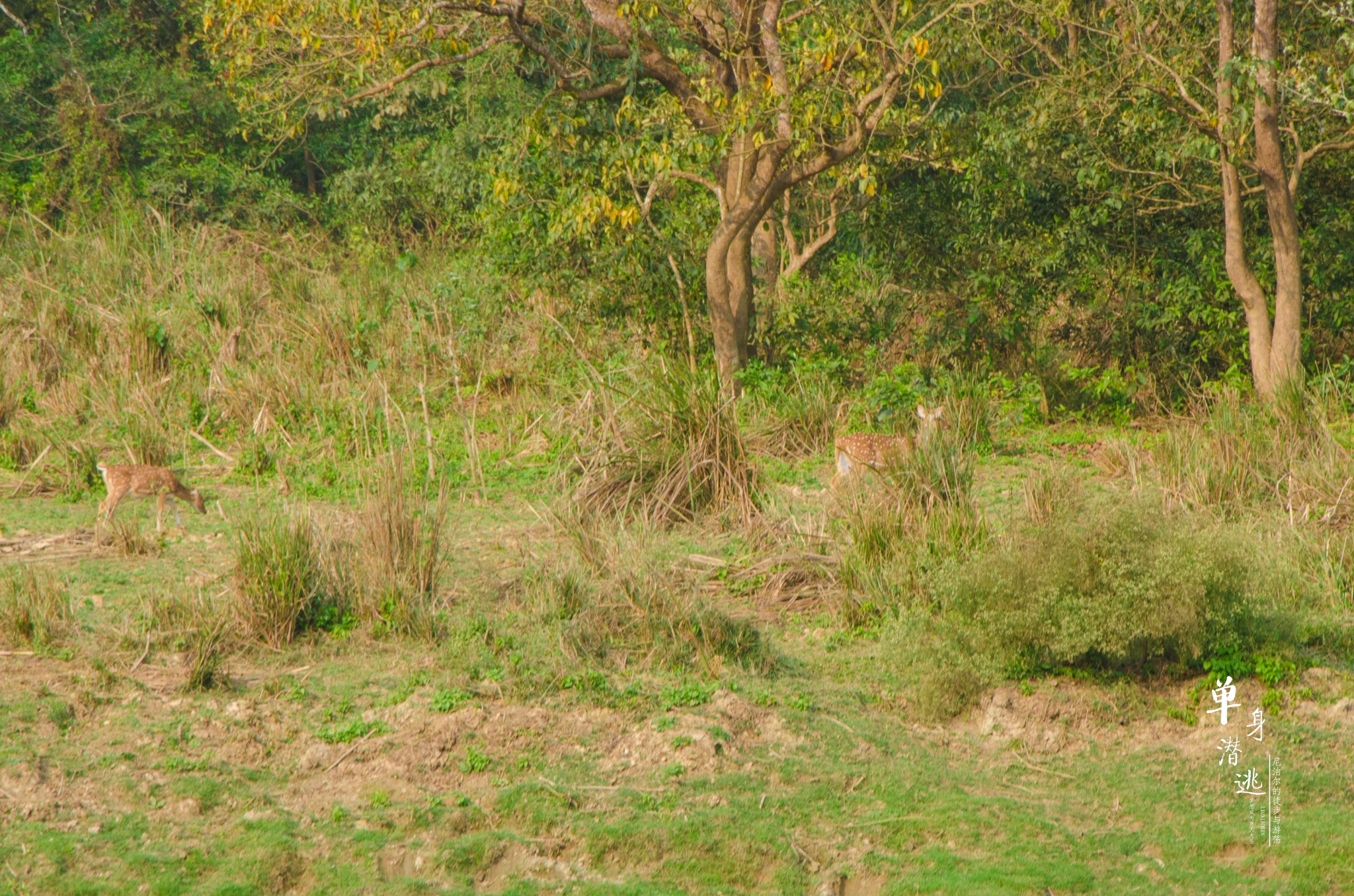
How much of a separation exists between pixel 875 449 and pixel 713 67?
14.7 feet

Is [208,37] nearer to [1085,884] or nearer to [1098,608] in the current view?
[1098,608]

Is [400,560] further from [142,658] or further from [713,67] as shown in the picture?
[713,67]

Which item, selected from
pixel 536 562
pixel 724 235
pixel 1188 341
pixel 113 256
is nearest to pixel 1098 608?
pixel 536 562

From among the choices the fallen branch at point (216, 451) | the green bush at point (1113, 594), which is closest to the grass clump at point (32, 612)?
the fallen branch at point (216, 451)

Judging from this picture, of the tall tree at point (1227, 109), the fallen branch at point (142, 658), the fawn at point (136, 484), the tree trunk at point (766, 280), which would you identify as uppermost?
the tall tree at point (1227, 109)

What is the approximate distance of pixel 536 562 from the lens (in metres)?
7.47

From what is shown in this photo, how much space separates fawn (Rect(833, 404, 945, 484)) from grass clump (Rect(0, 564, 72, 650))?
423 centimetres

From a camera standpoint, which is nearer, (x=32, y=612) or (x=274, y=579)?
(x=32, y=612)

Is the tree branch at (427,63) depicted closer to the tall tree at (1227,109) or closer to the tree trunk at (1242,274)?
the tall tree at (1227,109)

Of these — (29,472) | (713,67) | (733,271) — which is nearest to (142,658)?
(29,472)

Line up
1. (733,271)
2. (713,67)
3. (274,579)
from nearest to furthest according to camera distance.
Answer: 1. (274,579)
2. (713,67)
3. (733,271)

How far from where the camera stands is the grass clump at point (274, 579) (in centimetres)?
659

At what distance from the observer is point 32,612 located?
6430 millimetres

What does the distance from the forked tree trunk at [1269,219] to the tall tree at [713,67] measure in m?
2.01
